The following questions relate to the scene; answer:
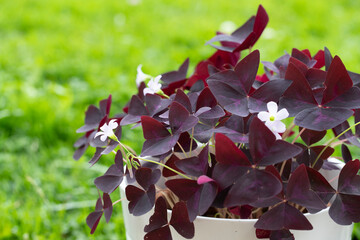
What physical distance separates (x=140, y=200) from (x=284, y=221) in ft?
0.69

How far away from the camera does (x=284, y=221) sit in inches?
24.6

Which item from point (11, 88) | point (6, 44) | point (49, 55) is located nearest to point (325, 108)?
point (11, 88)

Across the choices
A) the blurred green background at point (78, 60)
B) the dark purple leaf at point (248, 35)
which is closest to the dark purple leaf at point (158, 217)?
the dark purple leaf at point (248, 35)

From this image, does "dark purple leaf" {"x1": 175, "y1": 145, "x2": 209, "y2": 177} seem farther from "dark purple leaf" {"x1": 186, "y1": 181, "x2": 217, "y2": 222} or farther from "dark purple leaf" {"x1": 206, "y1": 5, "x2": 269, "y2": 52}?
"dark purple leaf" {"x1": 206, "y1": 5, "x2": 269, "y2": 52}

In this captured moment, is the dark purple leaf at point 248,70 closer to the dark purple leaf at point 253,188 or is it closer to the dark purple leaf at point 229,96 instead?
the dark purple leaf at point 229,96

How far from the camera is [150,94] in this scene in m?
0.76

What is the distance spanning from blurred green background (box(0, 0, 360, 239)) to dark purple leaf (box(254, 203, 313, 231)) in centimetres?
75

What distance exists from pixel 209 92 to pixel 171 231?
22 cm

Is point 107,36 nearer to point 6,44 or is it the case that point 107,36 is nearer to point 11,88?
point 6,44

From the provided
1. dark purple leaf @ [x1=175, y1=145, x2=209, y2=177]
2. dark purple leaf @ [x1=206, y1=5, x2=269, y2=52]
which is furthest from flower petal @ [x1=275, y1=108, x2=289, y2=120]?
dark purple leaf @ [x1=206, y1=5, x2=269, y2=52]

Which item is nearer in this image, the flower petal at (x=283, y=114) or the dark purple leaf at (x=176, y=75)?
the flower petal at (x=283, y=114)

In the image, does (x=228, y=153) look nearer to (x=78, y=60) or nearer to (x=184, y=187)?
(x=184, y=187)

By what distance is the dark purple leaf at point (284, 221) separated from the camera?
620 mm

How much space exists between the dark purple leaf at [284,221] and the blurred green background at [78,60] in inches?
29.6
